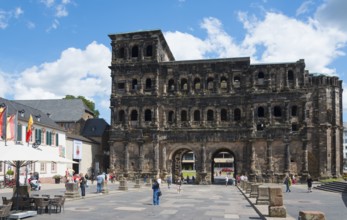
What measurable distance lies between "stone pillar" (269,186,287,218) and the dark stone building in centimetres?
3614

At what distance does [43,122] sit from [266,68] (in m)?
29.0

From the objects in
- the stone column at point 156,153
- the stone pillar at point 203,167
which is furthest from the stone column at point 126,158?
the stone pillar at point 203,167

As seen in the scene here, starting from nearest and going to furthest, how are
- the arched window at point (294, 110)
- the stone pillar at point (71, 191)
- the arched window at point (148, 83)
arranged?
the stone pillar at point (71, 191)
the arched window at point (294, 110)
the arched window at point (148, 83)

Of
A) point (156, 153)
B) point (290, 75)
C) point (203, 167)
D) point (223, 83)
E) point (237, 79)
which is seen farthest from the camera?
point (223, 83)

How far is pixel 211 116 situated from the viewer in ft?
183

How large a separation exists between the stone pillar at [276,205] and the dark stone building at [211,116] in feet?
119

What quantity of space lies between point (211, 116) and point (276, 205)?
38742 millimetres

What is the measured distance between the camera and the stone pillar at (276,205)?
1719 centimetres

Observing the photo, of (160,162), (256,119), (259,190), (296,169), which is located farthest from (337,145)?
(259,190)

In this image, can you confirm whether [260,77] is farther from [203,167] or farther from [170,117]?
[203,167]

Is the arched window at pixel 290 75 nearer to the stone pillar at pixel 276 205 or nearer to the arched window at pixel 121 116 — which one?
the arched window at pixel 121 116

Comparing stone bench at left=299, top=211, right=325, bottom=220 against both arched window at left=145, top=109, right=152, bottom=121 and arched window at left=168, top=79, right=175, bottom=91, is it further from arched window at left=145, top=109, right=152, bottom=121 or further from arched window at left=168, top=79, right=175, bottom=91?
arched window at left=168, top=79, right=175, bottom=91

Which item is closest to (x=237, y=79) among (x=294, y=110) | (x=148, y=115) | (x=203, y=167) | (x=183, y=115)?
(x=294, y=110)

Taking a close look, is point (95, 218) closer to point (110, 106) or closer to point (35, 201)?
point (35, 201)
